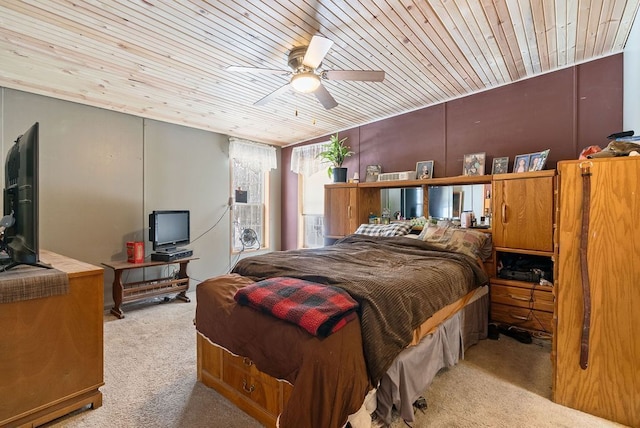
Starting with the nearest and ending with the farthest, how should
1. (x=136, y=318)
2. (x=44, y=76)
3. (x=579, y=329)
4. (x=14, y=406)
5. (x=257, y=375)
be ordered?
1. (x=14, y=406)
2. (x=257, y=375)
3. (x=579, y=329)
4. (x=44, y=76)
5. (x=136, y=318)

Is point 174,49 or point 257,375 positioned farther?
point 174,49

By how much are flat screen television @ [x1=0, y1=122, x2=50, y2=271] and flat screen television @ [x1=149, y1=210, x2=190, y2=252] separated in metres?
1.76

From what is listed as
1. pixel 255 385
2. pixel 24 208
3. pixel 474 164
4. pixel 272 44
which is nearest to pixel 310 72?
pixel 272 44

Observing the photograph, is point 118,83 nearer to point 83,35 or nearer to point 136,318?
point 83,35

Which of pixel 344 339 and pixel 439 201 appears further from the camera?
pixel 439 201

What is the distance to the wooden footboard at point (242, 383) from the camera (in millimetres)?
1639

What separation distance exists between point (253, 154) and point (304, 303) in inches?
156

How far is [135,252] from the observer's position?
3.61 m

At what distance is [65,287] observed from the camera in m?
1.74

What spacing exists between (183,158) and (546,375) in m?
4.58

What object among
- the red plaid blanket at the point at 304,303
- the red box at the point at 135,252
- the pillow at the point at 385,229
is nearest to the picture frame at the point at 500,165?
the pillow at the point at 385,229

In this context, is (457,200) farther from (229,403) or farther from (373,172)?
(229,403)

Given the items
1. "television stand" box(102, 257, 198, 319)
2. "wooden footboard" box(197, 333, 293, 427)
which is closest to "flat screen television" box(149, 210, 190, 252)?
"television stand" box(102, 257, 198, 319)

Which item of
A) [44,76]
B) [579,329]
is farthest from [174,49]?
[579,329]
